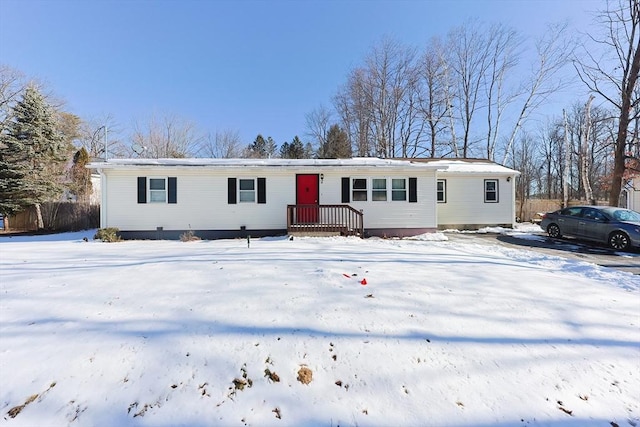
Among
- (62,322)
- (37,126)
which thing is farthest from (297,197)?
(37,126)

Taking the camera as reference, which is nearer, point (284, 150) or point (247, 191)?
point (247, 191)

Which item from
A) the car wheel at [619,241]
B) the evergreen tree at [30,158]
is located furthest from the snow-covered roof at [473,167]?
the evergreen tree at [30,158]

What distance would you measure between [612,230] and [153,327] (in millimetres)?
13178

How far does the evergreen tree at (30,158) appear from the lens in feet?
48.6

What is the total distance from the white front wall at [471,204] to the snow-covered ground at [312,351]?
32.9ft

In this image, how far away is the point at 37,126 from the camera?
52.5 feet

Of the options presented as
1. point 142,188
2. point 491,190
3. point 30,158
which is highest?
point 30,158

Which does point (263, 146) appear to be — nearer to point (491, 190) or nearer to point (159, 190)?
point (159, 190)

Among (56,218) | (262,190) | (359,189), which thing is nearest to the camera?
(262,190)

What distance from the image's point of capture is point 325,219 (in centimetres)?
1109

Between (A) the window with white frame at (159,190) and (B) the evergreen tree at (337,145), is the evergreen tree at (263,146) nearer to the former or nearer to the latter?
(B) the evergreen tree at (337,145)

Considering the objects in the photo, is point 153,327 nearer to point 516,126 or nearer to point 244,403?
point 244,403

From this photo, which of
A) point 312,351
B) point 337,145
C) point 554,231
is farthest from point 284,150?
point 312,351

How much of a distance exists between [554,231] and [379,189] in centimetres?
735
